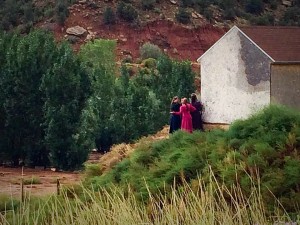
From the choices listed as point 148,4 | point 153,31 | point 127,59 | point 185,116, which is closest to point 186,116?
point 185,116

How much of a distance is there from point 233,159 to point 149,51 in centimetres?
5820

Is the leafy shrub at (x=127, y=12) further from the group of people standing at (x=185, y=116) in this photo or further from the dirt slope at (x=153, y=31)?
the group of people standing at (x=185, y=116)

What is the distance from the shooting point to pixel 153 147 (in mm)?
18125

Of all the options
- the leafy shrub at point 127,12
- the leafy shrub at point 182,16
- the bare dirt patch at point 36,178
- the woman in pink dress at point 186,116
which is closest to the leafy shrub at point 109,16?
the leafy shrub at point 127,12

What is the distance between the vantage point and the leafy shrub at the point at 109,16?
255ft

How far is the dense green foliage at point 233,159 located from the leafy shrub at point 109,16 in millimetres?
60923

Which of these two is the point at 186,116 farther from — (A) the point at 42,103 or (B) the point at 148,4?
(B) the point at 148,4

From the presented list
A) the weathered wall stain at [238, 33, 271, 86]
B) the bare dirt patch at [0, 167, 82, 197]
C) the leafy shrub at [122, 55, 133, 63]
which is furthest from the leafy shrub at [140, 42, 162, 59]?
the weathered wall stain at [238, 33, 271, 86]

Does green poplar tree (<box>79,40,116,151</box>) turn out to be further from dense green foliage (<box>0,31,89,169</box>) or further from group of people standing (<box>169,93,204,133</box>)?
group of people standing (<box>169,93,204,133</box>)

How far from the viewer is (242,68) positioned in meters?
26.2

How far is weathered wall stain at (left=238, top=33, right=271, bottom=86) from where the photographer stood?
25516 mm

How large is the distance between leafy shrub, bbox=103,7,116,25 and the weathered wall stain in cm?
5255

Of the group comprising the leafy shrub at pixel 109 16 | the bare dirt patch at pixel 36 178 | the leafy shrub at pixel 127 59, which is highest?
the leafy shrub at pixel 109 16

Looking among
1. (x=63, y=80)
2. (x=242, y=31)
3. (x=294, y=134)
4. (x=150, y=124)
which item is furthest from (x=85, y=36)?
(x=294, y=134)
